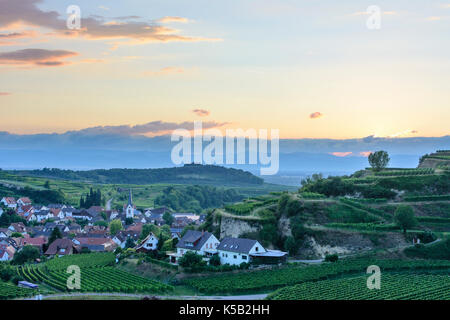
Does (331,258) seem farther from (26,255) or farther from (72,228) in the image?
(72,228)

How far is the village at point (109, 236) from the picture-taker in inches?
1820

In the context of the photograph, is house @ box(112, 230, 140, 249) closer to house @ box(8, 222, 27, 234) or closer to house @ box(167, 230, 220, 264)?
house @ box(8, 222, 27, 234)

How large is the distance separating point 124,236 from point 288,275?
44.7 metres

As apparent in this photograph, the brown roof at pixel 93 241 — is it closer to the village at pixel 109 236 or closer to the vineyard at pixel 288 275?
the village at pixel 109 236

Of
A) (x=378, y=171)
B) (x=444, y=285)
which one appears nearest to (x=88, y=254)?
(x=378, y=171)

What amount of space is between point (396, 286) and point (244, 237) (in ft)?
63.3

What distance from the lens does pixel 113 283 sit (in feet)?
141

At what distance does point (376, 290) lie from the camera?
3284 cm

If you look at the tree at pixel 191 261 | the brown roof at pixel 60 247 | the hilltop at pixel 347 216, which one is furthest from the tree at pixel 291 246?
the brown roof at pixel 60 247

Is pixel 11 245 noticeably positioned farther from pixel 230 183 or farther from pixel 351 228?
pixel 230 183

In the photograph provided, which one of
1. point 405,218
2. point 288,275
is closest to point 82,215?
point 288,275

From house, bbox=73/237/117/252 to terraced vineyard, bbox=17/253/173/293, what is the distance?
259 inches

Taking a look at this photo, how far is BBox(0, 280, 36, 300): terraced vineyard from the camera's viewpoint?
40.2m
